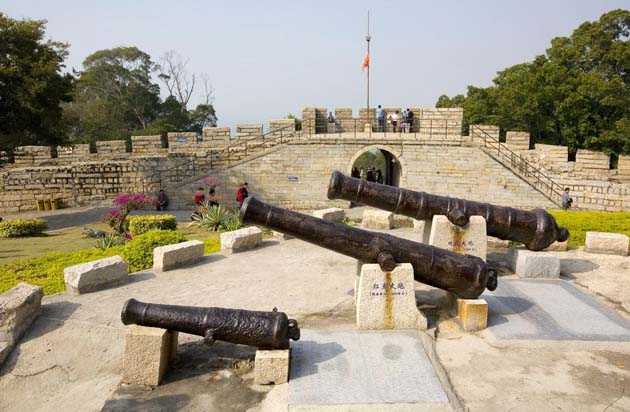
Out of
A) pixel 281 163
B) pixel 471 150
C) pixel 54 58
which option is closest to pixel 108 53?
pixel 54 58

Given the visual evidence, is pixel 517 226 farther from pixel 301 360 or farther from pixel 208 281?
pixel 208 281

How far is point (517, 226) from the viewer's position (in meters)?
6.89

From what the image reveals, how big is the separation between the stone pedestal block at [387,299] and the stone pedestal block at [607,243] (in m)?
5.88

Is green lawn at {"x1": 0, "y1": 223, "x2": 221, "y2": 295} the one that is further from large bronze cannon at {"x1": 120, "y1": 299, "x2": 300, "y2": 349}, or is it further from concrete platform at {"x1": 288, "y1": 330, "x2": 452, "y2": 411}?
concrete platform at {"x1": 288, "y1": 330, "x2": 452, "y2": 411}

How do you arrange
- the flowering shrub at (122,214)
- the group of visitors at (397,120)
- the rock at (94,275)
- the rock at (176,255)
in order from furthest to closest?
the group of visitors at (397,120) < the flowering shrub at (122,214) < the rock at (176,255) < the rock at (94,275)

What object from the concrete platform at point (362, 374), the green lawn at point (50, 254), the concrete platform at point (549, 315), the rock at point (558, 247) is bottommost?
the green lawn at point (50, 254)

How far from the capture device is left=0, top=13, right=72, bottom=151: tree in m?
14.4

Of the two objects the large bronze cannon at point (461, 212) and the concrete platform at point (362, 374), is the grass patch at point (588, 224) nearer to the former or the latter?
the large bronze cannon at point (461, 212)

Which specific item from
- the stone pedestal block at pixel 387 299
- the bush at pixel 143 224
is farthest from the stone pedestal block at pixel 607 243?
the bush at pixel 143 224

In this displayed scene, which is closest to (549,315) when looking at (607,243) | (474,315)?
(474,315)

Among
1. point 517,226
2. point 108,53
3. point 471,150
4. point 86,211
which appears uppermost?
point 108,53

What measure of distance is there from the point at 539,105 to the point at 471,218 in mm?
19942

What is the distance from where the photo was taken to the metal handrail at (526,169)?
16523 millimetres

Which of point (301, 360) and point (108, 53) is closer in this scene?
point (301, 360)
